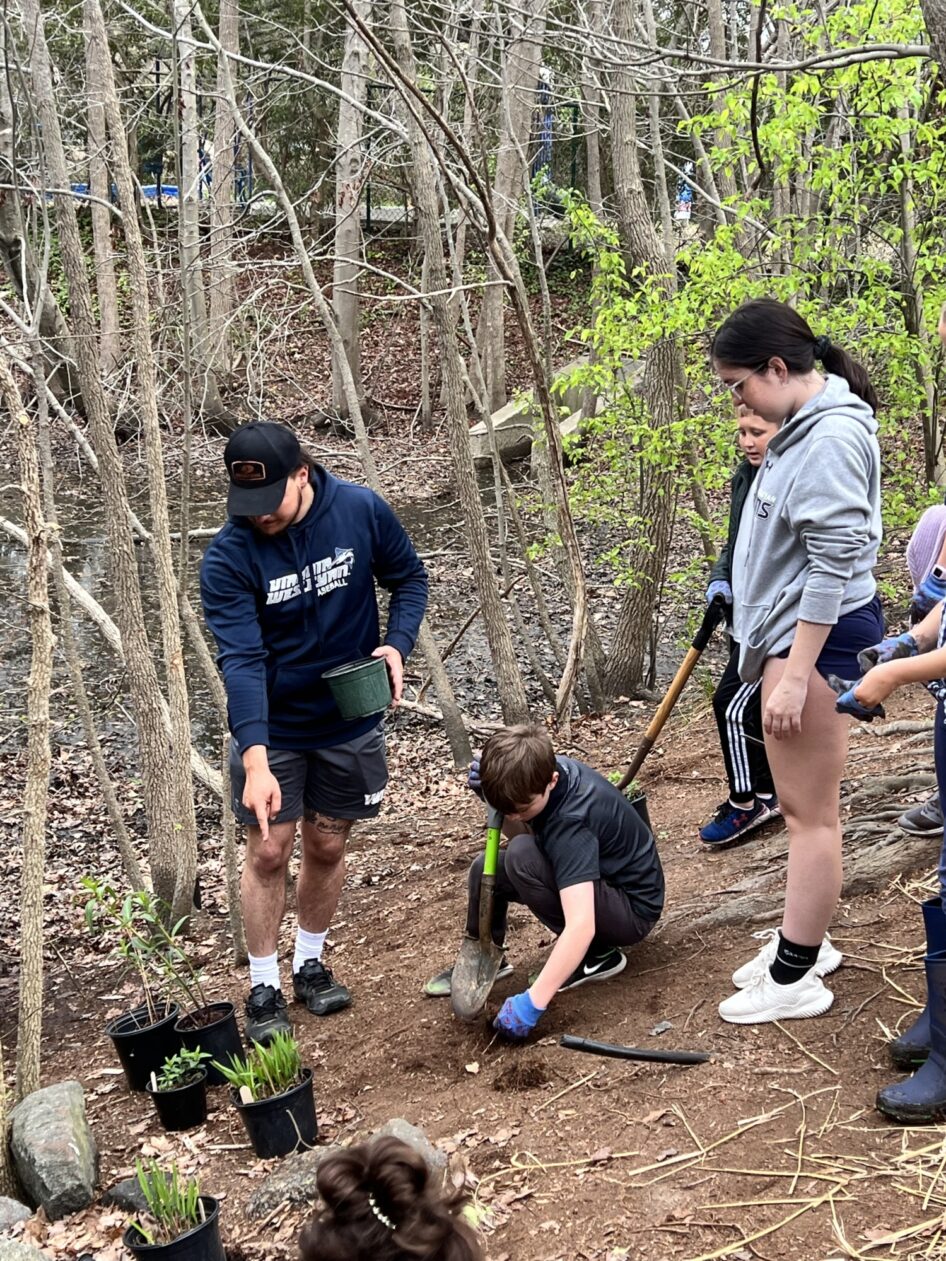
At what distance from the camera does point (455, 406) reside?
7.41 metres

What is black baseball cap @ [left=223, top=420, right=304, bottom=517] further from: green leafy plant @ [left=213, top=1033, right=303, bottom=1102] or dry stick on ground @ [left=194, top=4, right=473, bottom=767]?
dry stick on ground @ [left=194, top=4, right=473, bottom=767]

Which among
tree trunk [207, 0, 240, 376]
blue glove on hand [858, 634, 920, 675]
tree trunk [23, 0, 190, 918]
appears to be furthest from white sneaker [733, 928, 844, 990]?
tree trunk [207, 0, 240, 376]

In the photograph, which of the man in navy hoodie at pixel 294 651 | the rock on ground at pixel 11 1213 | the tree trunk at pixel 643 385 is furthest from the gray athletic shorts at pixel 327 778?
the tree trunk at pixel 643 385

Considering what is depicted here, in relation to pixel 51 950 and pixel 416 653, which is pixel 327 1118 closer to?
pixel 51 950

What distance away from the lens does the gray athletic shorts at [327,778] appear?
4047 millimetres

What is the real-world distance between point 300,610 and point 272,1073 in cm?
145

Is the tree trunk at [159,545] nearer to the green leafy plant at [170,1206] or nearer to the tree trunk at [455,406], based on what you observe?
the tree trunk at [455,406]

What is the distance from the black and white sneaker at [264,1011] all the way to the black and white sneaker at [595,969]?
3.23 feet

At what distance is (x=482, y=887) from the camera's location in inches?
151

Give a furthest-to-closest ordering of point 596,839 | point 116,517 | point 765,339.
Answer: point 116,517 → point 596,839 → point 765,339

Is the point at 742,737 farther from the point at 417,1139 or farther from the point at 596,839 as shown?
the point at 417,1139

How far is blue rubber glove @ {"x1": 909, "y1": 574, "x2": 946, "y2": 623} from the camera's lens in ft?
9.93

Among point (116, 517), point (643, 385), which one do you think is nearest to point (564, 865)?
point (116, 517)

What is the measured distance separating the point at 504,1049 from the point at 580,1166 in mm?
743
